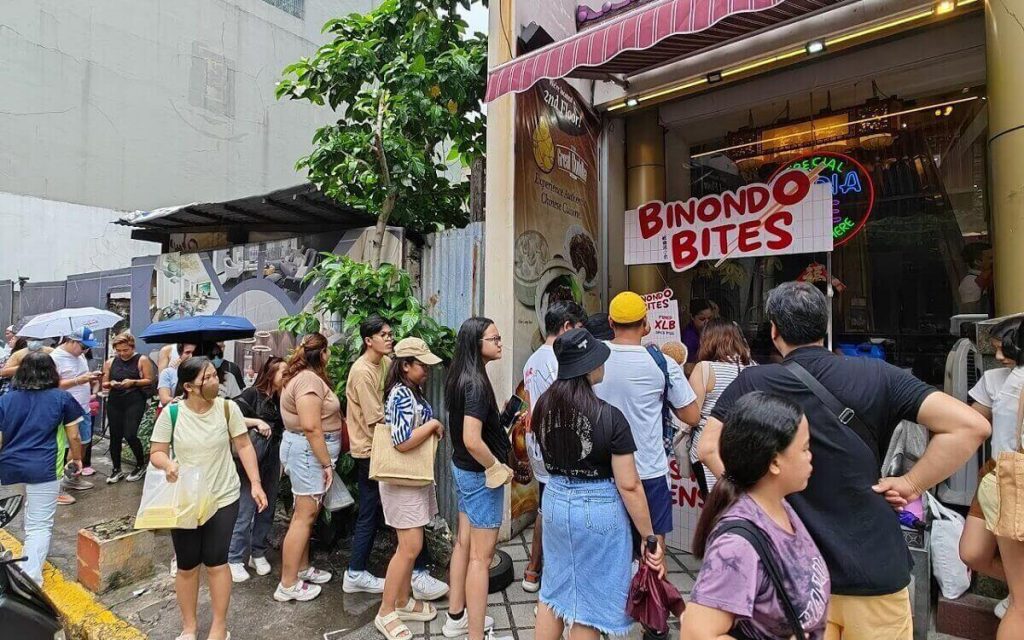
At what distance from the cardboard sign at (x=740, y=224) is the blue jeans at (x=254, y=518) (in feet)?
12.7

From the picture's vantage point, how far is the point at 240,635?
340cm

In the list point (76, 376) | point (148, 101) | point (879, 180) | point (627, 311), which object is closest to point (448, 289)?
point (627, 311)

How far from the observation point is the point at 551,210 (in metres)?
5.03

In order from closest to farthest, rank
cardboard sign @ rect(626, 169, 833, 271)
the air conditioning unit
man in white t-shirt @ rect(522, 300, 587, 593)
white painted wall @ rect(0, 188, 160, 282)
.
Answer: man in white t-shirt @ rect(522, 300, 587, 593) < the air conditioning unit < cardboard sign @ rect(626, 169, 833, 271) < white painted wall @ rect(0, 188, 160, 282)

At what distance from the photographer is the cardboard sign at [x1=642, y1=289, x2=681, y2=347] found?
476 cm

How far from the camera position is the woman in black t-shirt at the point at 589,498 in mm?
2307

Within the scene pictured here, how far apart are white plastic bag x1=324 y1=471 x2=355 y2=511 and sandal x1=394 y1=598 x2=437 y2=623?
104 centimetres

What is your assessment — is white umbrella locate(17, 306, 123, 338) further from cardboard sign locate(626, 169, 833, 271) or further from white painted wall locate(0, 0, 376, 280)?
white painted wall locate(0, 0, 376, 280)

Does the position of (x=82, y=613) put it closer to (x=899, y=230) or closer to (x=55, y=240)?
(x=899, y=230)

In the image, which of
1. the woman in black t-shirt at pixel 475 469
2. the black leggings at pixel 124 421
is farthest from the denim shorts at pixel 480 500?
the black leggings at pixel 124 421

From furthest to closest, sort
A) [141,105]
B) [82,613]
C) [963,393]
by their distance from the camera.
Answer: [141,105], [963,393], [82,613]

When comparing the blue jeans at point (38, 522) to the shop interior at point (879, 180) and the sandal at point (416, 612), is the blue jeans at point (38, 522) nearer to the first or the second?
the sandal at point (416, 612)

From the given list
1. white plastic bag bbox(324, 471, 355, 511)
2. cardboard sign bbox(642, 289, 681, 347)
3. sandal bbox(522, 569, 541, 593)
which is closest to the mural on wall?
sandal bbox(522, 569, 541, 593)

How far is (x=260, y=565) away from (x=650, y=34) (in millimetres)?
4891
